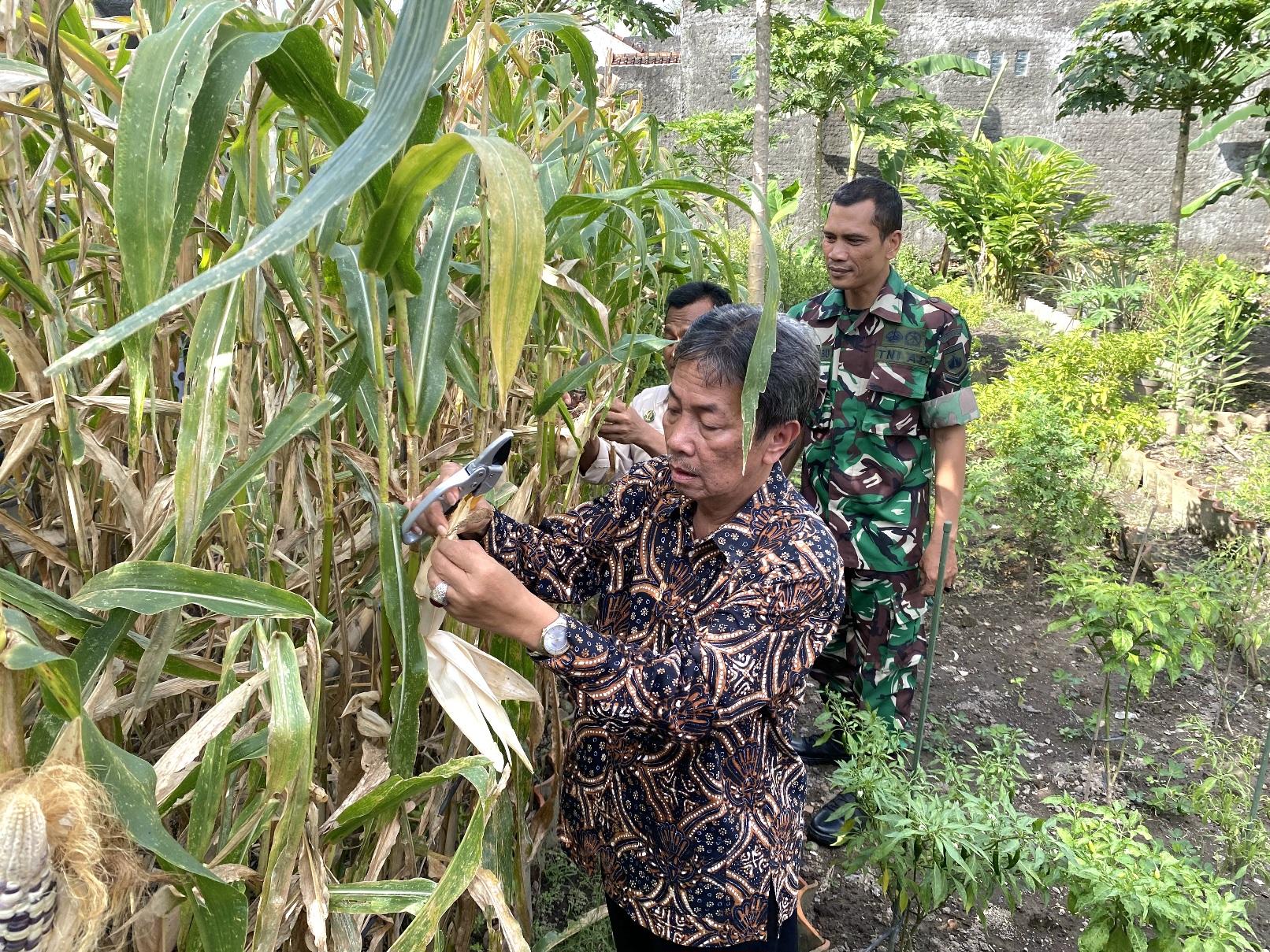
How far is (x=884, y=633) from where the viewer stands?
2266 mm

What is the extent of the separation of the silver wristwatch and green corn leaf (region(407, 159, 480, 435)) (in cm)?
24

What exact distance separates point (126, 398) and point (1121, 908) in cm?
152

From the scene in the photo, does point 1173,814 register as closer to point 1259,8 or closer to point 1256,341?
point 1256,341

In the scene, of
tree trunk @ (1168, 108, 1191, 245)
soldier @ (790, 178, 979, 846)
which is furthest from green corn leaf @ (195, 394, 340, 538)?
tree trunk @ (1168, 108, 1191, 245)

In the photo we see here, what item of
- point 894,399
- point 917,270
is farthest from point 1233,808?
point 917,270

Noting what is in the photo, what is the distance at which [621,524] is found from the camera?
1.27 m

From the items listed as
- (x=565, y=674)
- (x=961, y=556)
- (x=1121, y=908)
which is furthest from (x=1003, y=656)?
(x=565, y=674)

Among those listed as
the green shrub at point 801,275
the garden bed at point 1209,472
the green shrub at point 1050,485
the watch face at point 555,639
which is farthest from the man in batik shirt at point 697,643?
the green shrub at point 801,275

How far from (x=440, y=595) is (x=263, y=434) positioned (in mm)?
248

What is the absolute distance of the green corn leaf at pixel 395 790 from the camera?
2.52 ft

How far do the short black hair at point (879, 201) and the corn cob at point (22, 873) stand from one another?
1996 millimetres

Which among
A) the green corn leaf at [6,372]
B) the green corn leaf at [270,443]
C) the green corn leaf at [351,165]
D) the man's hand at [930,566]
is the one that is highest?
the green corn leaf at [351,165]

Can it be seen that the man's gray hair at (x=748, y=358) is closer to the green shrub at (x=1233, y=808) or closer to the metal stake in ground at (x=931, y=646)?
the metal stake in ground at (x=931, y=646)

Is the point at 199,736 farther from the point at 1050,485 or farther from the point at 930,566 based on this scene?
the point at 1050,485
